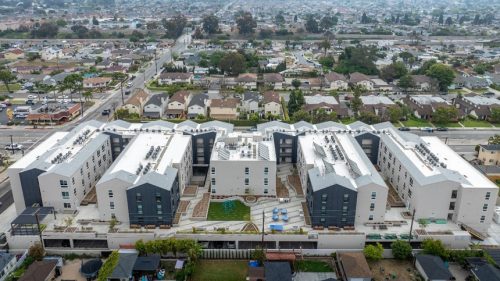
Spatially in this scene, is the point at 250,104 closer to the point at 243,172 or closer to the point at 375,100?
the point at 375,100

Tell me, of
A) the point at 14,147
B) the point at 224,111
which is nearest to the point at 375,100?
the point at 224,111

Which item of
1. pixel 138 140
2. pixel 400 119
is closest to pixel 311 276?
pixel 138 140

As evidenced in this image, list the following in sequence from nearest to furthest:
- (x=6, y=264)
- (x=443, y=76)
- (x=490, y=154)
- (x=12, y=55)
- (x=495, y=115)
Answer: (x=6, y=264) < (x=490, y=154) < (x=495, y=115) < (x=443, y=76) < (x=12, y=55)

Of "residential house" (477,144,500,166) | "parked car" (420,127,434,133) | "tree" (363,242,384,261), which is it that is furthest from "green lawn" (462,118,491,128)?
"tree" (363,242,384,261)

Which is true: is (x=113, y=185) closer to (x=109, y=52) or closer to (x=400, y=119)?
(x=400, y=119)

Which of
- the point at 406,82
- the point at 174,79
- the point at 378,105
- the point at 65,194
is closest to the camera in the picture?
the point at 65,194

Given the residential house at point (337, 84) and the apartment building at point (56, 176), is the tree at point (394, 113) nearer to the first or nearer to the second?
the residential house at point (337, 84)
